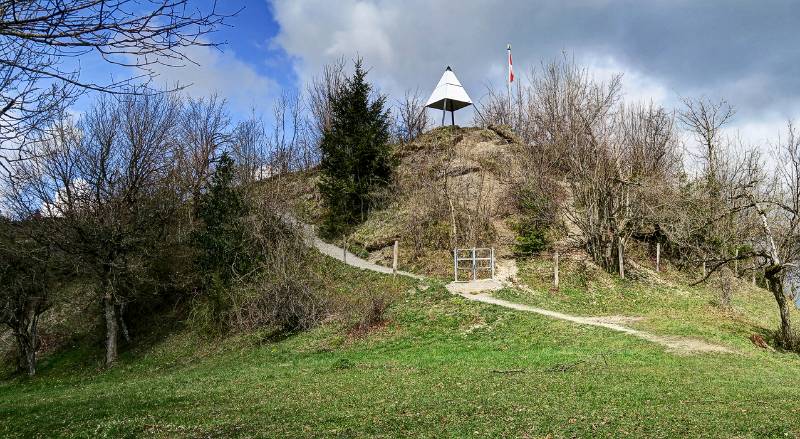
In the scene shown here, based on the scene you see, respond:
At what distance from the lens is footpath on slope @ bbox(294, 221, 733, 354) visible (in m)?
15.5

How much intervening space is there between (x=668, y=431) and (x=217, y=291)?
823 inches

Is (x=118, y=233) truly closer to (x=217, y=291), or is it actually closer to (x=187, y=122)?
(x=217, y=291)

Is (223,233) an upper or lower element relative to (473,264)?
upper

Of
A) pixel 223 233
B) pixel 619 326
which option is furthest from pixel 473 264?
pixel 223 233

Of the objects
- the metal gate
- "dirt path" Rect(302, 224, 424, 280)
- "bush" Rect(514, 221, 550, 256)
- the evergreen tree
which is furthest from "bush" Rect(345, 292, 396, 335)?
"bush" Rect(514, 221, 550, 256)

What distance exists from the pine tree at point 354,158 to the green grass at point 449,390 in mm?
16699

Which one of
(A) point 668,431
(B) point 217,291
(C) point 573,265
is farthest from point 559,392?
(C) point 573,265

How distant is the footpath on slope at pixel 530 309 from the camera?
1552 centimetres

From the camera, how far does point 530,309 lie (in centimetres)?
2120

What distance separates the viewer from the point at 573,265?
28.6 meters

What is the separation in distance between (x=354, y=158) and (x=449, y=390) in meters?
27.8

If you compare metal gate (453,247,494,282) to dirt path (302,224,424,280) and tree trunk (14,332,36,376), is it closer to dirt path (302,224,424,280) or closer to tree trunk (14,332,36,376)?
dirt path (302,224,424,280)

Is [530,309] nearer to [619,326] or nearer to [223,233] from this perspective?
[619,326]

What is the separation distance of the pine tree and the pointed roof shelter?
8.64 metres
